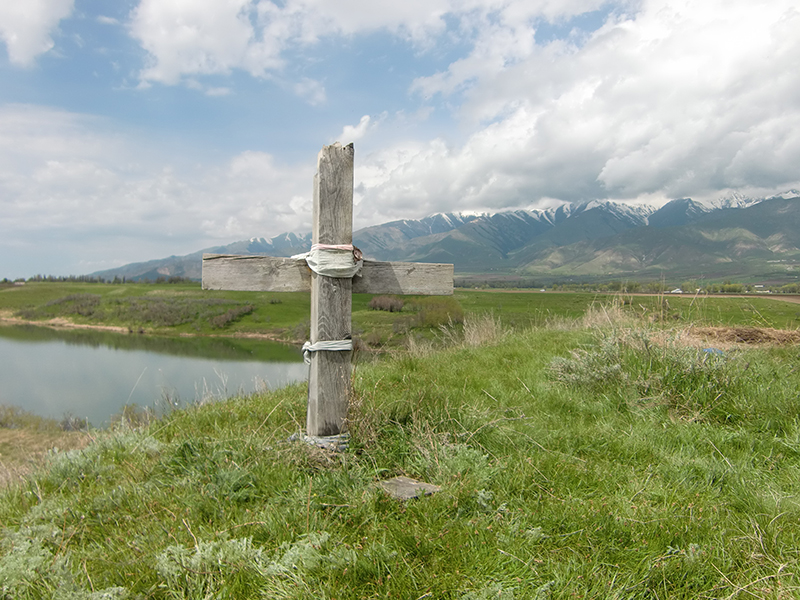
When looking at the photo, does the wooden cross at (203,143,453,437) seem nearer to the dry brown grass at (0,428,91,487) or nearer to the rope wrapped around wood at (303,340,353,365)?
the rope wrapped around wood at (303,340,353,365)

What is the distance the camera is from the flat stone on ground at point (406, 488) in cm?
283

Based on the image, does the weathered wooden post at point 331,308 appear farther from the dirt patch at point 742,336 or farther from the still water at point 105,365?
the still water at point 105,365

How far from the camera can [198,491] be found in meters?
2.87

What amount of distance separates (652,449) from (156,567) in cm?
363

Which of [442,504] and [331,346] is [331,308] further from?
[442,504]

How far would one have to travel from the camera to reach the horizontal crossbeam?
3.47 meters

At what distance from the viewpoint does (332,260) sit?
3436 mm

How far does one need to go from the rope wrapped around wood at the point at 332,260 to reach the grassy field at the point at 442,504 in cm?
108

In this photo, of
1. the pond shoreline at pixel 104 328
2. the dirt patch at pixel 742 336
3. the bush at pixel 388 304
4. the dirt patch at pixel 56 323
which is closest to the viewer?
the dirt patch at pixel 742 336

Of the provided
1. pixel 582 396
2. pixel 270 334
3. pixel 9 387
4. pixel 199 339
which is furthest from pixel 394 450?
pixel 199 339

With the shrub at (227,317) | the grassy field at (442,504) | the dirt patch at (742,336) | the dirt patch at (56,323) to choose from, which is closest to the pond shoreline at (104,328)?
the dirt patch at (56,323)

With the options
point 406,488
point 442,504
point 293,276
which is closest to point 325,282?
point 293,276

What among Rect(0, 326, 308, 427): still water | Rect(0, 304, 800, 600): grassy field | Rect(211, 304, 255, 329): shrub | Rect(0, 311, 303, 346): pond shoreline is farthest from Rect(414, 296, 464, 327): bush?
Rect(211, 304, 255, 329): shrub

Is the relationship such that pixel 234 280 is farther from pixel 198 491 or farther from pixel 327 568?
pixel 327 568
